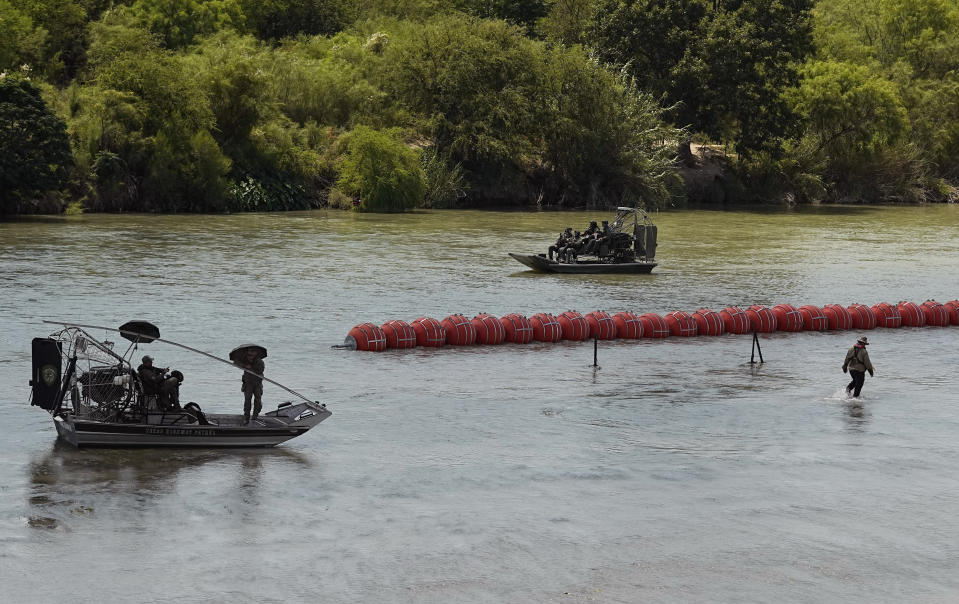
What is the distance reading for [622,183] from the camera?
83.5 metres

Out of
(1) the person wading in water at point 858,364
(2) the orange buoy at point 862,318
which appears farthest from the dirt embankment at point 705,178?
(1) the person wading in water at point 858,364

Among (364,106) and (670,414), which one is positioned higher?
(364,106)

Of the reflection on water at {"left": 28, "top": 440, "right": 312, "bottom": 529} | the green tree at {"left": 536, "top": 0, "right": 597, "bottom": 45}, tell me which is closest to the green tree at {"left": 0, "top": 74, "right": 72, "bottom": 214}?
the reflection on water at {"left": 28, "top": 440, "right": 312, "bottom": 529}

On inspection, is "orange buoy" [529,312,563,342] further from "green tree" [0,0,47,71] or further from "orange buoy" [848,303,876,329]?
"green tree" [0,0,47,71]

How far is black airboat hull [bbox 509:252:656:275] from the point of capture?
4591cm

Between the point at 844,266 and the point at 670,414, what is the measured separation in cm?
2921

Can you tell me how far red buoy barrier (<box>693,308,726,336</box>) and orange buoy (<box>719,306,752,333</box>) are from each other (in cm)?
15

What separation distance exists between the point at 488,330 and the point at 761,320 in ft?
26.9

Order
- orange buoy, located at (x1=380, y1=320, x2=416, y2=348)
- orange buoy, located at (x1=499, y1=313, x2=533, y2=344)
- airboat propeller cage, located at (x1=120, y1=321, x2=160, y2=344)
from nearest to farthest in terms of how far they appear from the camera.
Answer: airboat propeller cage, located at (x1=120, y1=321, x2=160, y2=344) → orange buoy, located at (x1=380, y1=320, x2=416, y2=348) → orange buoy, located at (x1=499, y1=313, x2=533, y2=344)

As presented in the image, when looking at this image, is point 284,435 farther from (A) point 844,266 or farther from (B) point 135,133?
(B) point 135,133

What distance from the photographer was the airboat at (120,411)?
19406mm

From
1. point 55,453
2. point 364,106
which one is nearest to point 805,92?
point 364,106

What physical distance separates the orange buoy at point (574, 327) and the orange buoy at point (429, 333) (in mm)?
3341

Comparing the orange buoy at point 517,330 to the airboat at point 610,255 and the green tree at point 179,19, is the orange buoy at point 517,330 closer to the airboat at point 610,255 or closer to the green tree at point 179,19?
the airboat at point 610,255
